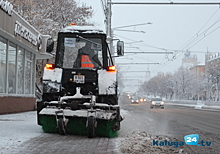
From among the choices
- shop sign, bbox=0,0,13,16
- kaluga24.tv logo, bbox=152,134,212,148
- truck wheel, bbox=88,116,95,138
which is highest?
shop sign, bbox=0,0,13,16

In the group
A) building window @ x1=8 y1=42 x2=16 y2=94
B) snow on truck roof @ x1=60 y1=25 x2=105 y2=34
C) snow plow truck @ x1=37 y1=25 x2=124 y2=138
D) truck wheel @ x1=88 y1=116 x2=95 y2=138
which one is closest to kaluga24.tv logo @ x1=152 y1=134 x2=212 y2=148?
snow plow truck @ x1=37 y1=25 x2=124 y2=138

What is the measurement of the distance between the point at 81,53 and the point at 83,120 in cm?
203

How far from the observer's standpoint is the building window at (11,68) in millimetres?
16812

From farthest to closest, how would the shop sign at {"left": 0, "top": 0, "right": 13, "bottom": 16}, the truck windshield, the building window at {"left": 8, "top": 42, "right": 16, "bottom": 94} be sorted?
the building window at {"left": 8, "top": 42, "right": 16, "bottom": 94} → the shop sign at {"left": 0, "top": 0, "right": 13, "bottom": 16} → the truck windshield

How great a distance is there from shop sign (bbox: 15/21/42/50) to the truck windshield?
24.7ft

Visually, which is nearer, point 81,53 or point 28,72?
point 81,53

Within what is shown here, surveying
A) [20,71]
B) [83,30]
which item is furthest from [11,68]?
[83,30]

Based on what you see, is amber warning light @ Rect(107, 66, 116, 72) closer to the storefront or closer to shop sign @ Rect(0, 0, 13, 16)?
the storefront

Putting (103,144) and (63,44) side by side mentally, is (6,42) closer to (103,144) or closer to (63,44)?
(63,44)

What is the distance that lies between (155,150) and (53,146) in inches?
89.1

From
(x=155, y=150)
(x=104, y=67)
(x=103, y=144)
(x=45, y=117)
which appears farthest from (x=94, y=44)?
(x=155, y=150)

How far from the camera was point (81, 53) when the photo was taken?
9.18 metres

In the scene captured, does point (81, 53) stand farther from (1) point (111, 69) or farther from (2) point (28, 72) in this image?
(2) point (28, 72)

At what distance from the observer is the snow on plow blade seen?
801 cm
